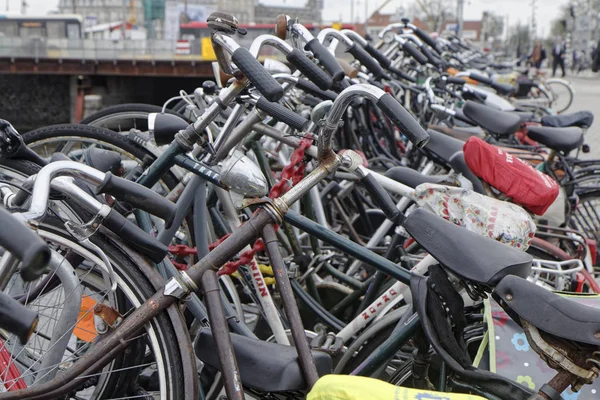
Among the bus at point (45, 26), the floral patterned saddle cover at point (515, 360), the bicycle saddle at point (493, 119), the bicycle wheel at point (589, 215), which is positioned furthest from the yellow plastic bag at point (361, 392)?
the bus at point (45, 26)

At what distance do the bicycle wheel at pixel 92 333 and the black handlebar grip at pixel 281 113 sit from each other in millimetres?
790

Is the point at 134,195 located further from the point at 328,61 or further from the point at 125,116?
the point at 125,116

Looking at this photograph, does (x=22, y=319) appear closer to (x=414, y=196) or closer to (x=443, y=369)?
(x=443, y=369)

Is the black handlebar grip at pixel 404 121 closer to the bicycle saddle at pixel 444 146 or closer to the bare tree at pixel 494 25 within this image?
the bicycle saddle at pixel 444 146

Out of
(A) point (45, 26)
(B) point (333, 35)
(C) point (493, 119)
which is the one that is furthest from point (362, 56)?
(A) point (45, 26)

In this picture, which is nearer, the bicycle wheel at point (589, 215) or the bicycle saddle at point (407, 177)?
the bicycle saddle at point (407, 177)

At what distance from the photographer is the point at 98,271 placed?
2.32 meters

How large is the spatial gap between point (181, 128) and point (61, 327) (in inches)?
32.4

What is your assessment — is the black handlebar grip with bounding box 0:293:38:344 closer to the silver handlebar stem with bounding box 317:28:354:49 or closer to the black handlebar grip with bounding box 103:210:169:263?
the black handlebar grip with bounding box 103:210:169:263

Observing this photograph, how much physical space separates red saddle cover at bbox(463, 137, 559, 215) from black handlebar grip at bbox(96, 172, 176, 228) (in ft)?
5.24

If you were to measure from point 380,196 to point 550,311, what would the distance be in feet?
3.05

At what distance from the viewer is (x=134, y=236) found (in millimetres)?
2016

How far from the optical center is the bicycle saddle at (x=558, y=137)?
14.7 feet

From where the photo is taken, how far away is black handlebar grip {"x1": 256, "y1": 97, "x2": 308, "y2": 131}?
8.29ft
